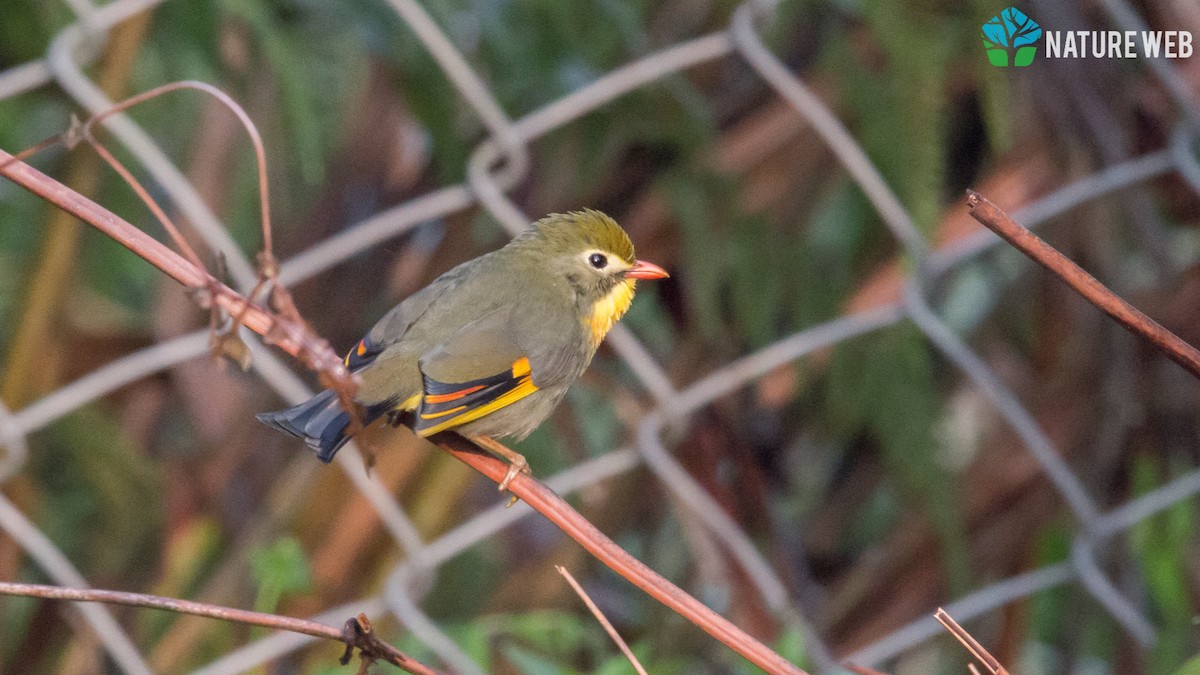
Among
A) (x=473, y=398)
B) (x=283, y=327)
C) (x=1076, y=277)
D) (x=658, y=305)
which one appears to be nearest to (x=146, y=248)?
(x=283, y=327)

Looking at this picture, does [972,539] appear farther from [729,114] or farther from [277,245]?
[277,245]

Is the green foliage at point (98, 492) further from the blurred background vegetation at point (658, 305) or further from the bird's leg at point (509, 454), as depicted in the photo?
the bird's leg at point (509, 454)

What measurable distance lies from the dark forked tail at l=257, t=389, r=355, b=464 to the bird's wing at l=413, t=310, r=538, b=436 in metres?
0.16

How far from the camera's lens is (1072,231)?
2564 mm

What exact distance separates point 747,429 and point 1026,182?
777 mm

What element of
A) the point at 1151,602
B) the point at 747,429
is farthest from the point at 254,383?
the point at 1151,602

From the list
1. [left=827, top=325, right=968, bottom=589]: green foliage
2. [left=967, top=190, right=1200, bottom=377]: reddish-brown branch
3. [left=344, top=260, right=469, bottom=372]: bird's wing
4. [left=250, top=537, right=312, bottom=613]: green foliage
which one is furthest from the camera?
[left=827, top=325, right=968, bottom=589]: green foliage

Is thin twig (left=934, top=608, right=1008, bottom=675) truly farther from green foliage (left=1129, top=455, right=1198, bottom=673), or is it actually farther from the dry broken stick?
green foliage (left=1129, top=455, right=1198, bottom=673)

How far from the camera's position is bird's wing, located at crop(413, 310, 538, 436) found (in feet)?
4.53

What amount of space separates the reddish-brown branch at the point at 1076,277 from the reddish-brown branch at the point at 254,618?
0.40 metres

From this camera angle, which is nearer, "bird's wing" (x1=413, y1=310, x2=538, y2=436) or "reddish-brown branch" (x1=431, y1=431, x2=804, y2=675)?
"reddish-brown branch" (x1=431, y1=431, x2=804, y2=675)

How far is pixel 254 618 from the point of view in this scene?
73 centimetres

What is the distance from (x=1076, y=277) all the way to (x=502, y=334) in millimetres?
900

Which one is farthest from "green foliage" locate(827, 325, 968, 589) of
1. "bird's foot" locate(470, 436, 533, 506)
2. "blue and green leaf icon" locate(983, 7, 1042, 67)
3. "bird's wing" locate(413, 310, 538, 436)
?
"bird's wing" locate(413, 310, 538, 436)
